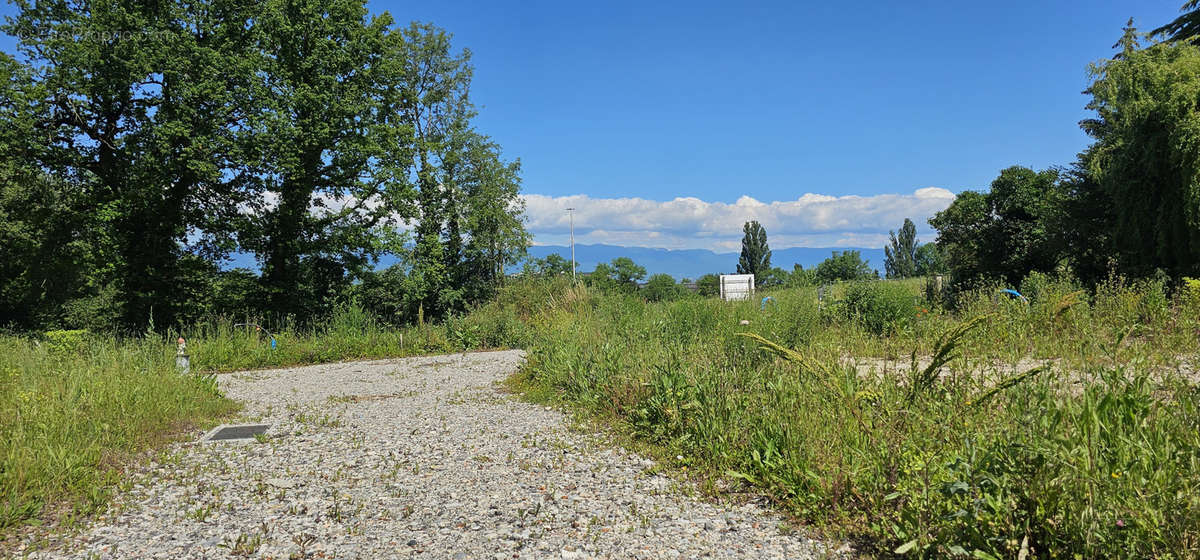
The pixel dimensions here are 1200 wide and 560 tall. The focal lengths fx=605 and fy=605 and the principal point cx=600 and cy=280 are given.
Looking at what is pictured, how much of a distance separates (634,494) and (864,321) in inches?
235

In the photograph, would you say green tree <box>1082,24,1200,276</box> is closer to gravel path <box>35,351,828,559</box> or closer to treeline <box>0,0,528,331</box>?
gravel path <box>35,351,828,559</box>

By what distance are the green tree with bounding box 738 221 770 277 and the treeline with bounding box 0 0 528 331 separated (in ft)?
140

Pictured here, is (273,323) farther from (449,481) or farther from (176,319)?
(449,481)

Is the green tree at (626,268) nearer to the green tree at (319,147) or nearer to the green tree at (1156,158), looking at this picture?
the green tree at (319,147)

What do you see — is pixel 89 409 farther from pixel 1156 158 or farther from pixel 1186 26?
pixel 1186 26

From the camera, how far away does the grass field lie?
215cm

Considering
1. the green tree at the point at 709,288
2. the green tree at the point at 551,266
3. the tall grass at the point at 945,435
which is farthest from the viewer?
the green tree at the point at 551,266

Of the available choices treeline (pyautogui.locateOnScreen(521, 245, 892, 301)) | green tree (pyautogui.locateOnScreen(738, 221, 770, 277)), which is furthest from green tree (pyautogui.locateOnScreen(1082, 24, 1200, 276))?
green tree (pyautogui.locateOnScreen(738, 221, 770, 277))

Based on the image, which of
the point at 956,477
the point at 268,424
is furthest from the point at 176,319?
the point at 956,477

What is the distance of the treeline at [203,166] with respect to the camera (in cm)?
1262

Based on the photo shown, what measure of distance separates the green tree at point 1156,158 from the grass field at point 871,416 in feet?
13.1

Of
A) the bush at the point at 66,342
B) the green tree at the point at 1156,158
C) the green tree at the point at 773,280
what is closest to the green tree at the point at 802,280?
the green tree at the point at 773,280

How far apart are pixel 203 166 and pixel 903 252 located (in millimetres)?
63473

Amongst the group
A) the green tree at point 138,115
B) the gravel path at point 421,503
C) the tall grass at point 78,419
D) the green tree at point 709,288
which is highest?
the green tree at point 138,115
